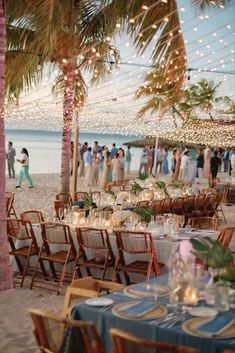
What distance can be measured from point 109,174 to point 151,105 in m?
11.8

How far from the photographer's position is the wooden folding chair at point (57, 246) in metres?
7.20

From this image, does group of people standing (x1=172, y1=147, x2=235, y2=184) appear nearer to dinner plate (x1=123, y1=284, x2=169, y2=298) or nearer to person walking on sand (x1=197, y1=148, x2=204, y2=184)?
person walking on sand (x1=197, y1=148, x2=204, y2=184)

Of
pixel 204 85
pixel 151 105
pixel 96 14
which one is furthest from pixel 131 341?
pixel 204 85

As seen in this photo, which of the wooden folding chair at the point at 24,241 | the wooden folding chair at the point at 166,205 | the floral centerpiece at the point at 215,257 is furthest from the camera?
the wooden folding chair at the point at 166,205

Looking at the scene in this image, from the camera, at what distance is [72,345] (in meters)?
3.76

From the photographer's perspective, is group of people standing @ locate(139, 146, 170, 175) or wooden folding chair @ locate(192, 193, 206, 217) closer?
wooden folding chair @ locate(192, 193, 206, 217)

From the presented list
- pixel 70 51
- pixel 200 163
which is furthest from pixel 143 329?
pixel 200 163

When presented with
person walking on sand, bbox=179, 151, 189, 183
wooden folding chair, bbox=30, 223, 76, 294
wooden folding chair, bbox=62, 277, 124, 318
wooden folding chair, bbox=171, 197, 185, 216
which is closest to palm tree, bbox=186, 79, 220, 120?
person walking on sand, bbox=179, 151, 189, 183

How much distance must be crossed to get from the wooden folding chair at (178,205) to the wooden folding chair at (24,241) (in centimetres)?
429

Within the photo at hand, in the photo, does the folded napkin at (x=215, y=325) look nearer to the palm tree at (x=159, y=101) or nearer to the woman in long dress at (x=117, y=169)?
the woman in long dress at (x=117, y=169)

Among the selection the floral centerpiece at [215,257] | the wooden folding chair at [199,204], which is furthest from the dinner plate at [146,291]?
the wooden folding chair at [199,204]

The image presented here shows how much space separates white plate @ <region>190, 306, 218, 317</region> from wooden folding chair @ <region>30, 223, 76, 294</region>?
11.4 feet

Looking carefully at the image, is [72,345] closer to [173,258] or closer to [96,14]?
[173,258]

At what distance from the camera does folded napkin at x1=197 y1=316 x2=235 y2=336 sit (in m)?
3.41
